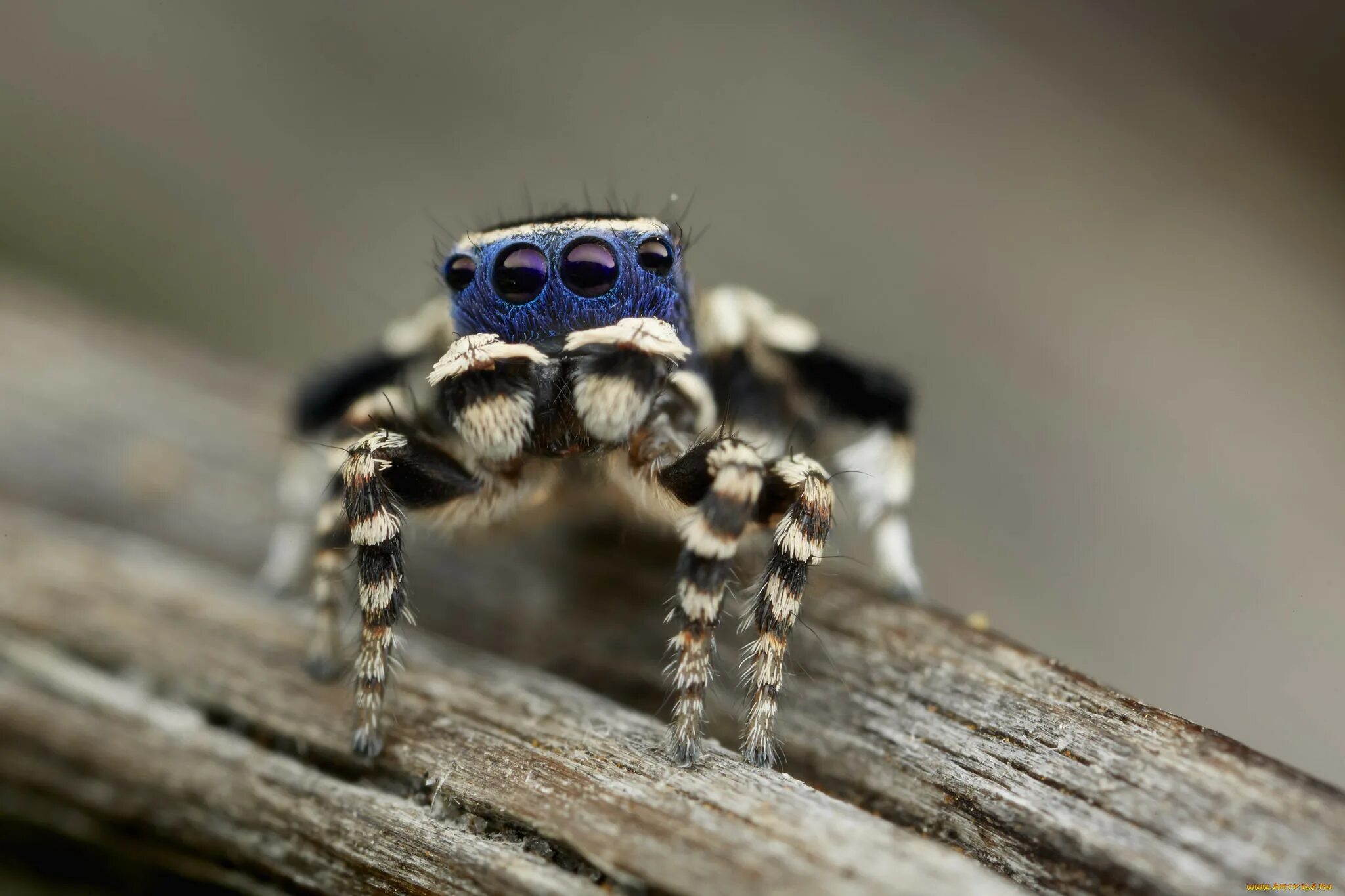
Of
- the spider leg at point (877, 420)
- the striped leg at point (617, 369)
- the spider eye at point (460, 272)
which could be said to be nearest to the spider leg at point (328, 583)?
the spider eye at point (460, 272)

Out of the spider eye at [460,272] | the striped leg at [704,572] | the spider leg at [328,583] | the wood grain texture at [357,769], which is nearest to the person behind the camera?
the wood grain texture at [357,769]

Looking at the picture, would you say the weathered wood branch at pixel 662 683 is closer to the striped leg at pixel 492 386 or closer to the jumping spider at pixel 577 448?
the jumping spider at pixel 577 448

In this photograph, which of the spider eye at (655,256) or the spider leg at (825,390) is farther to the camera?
the spider leg at (825,390)

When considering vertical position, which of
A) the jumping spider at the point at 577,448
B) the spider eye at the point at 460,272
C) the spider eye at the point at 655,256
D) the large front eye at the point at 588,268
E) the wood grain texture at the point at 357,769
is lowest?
the wood grain texture at the point at 357,769

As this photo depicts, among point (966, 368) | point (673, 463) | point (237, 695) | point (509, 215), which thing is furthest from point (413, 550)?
point (966, 368)

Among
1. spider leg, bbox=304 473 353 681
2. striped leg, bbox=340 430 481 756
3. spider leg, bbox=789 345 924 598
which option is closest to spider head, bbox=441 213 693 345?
striped leg, bbox=340 430 481 756

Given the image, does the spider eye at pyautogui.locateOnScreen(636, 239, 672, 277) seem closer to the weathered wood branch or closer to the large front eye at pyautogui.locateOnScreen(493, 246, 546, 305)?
the large front eye at pyautogui.locateOnScreen(493, 246, 546, 305)
